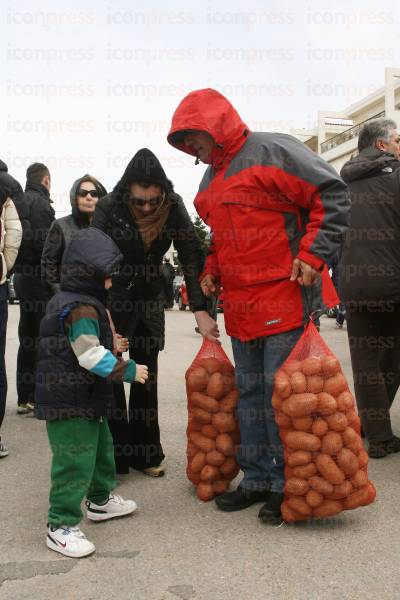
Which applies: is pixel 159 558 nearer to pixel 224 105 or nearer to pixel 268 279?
pixel 268 279

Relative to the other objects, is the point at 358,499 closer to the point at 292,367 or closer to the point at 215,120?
the point at 292,367

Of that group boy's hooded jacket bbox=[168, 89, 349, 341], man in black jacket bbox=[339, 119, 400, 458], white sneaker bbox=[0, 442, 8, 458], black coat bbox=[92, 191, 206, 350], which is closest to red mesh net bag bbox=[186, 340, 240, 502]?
boy's hooded jacket bbox=[168, 89, 349, 341]

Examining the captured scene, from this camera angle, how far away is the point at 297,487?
3.00m

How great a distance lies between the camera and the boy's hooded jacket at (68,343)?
2854mm

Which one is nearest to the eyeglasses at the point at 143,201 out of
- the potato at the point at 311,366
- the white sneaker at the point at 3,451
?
the potato at the point at 311,366

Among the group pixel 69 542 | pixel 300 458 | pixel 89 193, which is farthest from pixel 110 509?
pixel 89 193

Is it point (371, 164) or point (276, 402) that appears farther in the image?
point (371, 164)

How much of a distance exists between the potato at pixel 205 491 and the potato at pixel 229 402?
0.40 m

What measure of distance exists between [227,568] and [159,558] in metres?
0.30

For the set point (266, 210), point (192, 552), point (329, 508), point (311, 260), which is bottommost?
point (192, 552)

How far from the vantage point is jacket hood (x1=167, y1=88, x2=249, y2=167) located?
10.3 ft

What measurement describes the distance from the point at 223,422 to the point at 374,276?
1.54 metres

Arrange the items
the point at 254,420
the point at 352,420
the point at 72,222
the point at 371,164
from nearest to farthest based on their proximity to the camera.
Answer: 1. the point at 352,420
2. the point at 254,420
3. the point at 371,164
4. the point at 72,222

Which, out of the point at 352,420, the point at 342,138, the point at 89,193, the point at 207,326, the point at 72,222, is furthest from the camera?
the point at 342,138
